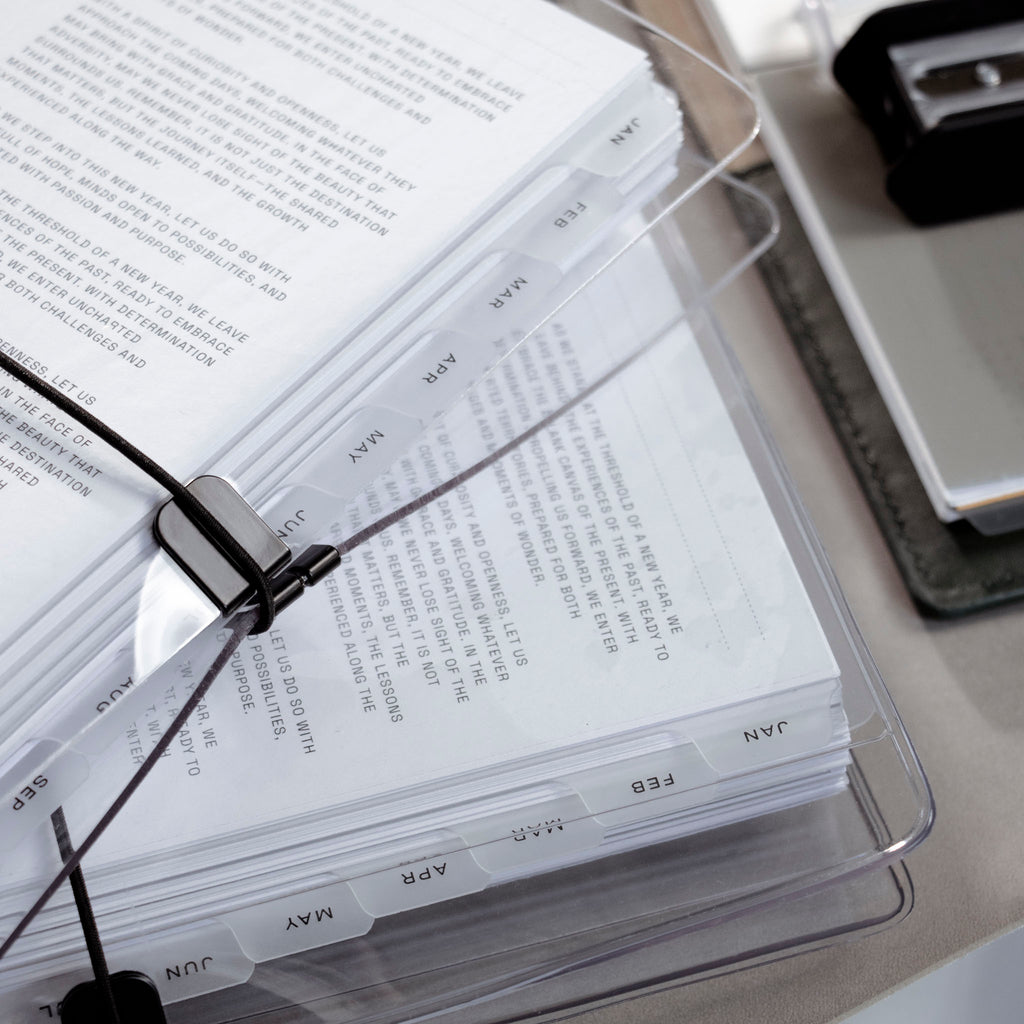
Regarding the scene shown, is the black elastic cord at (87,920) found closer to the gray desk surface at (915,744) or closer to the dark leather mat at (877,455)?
the gray desk surface at (915,744)

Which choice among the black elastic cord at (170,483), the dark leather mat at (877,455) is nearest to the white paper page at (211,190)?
the black elastic cord at (170,483)

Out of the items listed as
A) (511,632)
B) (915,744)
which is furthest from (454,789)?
(915,744)

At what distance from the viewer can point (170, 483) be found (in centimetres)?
33

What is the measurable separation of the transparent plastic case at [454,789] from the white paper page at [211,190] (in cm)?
3

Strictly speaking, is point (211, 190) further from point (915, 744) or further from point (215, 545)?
point (915, 744)

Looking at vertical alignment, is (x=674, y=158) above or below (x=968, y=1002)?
above

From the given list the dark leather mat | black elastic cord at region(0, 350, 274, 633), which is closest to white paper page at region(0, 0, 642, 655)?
black elastic cord at region(0, 350, 274, 633)

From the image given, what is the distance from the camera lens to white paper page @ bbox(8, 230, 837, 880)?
38 centimetres

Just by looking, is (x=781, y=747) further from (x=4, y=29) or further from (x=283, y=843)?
(x=4, y=29)

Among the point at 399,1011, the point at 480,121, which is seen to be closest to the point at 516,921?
the point at 399,1011

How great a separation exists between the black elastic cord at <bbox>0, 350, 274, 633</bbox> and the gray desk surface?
0.65 ft

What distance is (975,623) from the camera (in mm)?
484

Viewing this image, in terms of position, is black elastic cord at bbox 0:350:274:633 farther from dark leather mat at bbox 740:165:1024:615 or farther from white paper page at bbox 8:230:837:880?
dark leather mat at bbox 740:165:1024:615

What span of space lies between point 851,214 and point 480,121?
0.73 feet
